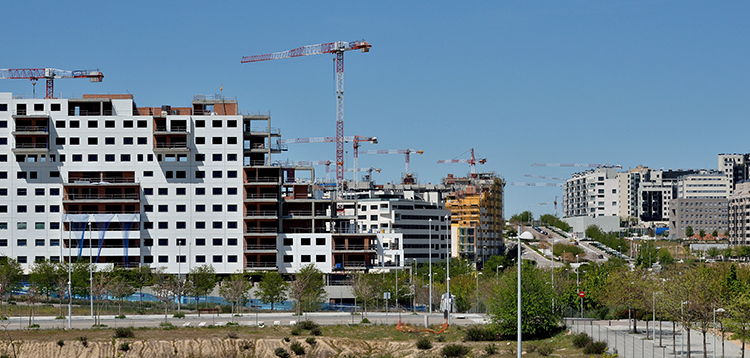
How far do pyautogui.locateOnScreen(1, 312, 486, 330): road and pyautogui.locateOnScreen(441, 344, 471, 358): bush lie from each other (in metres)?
13.7

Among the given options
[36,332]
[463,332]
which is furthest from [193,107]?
[463,332]

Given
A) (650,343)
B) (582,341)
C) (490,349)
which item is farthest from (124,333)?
(650,343)

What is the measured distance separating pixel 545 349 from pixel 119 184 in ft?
273

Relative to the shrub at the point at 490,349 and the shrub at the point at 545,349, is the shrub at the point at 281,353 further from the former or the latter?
the shrub at the point at 545,349

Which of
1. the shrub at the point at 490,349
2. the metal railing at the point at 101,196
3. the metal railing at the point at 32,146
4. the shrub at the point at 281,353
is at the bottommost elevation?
the shrub at the point at 281,353

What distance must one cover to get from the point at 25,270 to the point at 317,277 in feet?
151

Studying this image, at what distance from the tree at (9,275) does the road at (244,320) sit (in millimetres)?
10217

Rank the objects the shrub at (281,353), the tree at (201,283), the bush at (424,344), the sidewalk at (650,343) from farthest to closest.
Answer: the tree at (201,283) → the shrub at (281,353) → the bush at (424,344) → the sidewalk at (650,343)

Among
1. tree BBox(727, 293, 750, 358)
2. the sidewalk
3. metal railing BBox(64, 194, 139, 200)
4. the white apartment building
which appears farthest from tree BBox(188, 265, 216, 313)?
tree BBox(727, 293, 750, 358)

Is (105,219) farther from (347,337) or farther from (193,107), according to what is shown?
(347,337)

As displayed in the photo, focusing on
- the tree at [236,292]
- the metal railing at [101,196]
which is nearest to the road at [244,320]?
the tree at [236,292]

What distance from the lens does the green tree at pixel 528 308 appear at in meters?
70.6

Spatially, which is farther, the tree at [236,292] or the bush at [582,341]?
the tree at [236,292]

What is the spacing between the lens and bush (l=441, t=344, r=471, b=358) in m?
66.2
